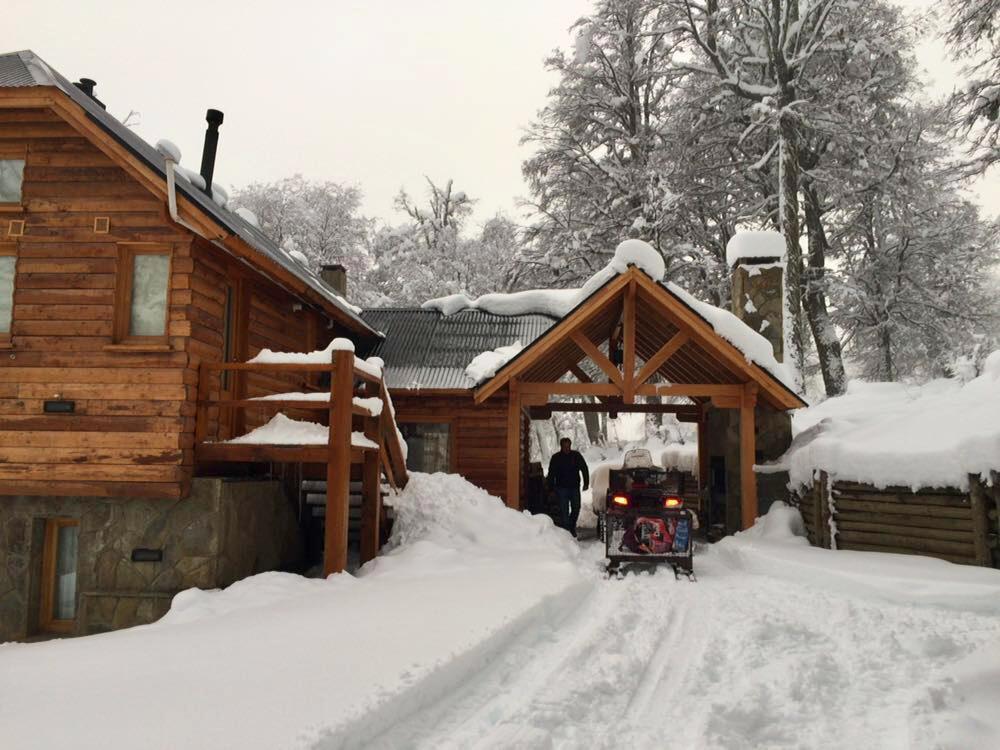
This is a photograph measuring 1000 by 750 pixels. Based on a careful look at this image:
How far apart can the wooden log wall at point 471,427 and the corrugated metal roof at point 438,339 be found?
475mm

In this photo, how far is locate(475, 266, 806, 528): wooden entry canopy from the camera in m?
11.0

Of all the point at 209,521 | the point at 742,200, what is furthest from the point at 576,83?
the point at 209,521

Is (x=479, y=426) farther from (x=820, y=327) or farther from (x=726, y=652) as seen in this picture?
(x=820, y=327)

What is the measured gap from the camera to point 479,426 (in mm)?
14453

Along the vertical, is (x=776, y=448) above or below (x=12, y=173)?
below

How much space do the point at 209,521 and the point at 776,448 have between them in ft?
31.7

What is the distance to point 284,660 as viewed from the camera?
4.50 meters

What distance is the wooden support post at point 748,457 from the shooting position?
11.4m

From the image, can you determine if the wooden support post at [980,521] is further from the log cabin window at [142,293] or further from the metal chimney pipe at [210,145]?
the metal chimney pipe at [210,145]

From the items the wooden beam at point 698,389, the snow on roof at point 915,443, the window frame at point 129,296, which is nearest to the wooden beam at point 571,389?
the wooden beam at point 698,389

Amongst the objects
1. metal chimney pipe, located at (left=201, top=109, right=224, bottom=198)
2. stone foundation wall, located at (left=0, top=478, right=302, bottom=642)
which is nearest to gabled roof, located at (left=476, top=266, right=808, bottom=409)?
stone foundation wall, located at (left=0, top=478, right=302, bottom=642)

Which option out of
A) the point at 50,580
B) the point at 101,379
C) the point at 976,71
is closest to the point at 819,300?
the point at 976,71

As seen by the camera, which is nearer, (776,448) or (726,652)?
(726,652)

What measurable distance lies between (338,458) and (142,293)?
318 cm
